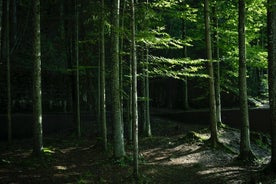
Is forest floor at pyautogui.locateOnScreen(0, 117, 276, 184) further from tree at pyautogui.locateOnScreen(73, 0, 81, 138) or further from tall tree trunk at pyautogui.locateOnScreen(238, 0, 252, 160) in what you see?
tree at pyautogui.locateOnScreen(73, 0, 81, 138)

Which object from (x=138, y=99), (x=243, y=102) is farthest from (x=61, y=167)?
(x=243, y=102)

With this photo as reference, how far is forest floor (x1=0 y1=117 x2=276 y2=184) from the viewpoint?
10.1m

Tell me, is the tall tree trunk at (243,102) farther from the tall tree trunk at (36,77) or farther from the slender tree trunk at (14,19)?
the slender tree trunk at (14,19)

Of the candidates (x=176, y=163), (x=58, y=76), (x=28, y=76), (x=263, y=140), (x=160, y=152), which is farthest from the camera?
(x=58, y=76)

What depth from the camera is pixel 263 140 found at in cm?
1964

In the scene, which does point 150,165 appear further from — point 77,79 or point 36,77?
point 77,79

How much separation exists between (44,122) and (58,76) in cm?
723

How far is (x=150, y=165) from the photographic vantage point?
1288cm

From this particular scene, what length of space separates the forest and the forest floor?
0.05m

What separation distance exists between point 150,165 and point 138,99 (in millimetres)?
4418

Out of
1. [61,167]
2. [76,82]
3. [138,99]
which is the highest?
[76,82]

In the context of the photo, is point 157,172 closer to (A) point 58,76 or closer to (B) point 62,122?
(B) point 62,122

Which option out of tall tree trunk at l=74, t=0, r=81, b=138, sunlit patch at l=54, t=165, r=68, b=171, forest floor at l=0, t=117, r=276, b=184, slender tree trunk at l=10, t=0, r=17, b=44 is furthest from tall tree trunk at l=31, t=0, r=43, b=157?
slender tree trunk at l=10, t=0, r=17, b=44

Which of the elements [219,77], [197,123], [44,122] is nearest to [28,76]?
[44,122]
